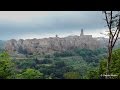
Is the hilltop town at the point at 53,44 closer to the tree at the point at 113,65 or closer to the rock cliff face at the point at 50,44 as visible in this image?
the rock cliff face at the point at 50,44

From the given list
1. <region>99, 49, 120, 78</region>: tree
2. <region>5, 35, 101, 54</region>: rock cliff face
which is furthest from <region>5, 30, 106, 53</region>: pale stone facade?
<region>99, 49, 120, 78</region>: tree

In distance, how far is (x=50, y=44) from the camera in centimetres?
683

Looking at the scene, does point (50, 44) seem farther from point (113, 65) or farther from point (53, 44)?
point (113, 65)

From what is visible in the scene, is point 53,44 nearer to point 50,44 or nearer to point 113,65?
point 50,44

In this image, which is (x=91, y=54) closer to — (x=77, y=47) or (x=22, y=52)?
(x=77, y=47)

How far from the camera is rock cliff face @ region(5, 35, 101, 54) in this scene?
6.57 meters

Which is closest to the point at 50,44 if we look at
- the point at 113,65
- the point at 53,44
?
the point at 53,44

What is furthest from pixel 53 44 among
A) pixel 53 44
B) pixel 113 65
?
pixel 113 65

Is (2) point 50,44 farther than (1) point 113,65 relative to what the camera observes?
No

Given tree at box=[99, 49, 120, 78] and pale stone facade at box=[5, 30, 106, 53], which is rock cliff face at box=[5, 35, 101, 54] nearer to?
pale stone facade at box=[5, 30, 106, 53]

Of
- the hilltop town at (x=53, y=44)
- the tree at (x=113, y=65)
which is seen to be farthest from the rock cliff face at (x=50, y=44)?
the tree at (x=113, y=65)

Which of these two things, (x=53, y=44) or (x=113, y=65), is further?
(x=113, y=65)

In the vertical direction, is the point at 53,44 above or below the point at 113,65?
above
